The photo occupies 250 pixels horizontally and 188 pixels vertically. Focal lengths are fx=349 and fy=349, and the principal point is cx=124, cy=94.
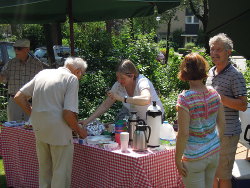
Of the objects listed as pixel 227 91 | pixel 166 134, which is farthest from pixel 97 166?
pixel 227 91

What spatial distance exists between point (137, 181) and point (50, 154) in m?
0.87

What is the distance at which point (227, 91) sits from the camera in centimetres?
295

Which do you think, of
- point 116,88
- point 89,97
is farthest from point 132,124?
point 89,97

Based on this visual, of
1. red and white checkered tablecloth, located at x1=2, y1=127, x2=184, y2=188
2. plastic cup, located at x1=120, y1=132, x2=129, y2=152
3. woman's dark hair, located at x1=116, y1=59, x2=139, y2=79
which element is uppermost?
woman's dark hair, located at x1=116, y1=59, x2=139, y2=79

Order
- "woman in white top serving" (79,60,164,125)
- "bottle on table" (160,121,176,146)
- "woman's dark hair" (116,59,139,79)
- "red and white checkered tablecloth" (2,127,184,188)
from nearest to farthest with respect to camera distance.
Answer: "red and white checkered tablecloth" (2,127,184,188) < "bottle on table" (160,121,176,146) < "woman in white top serving" (79,60,164,125) < "woman's dark hair" (116,59,139,79)

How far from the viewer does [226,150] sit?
306 cm

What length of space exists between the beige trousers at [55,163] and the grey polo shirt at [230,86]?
54.6 inches

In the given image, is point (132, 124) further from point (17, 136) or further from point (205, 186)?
point (17, 136)

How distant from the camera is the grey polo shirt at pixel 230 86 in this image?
290cm

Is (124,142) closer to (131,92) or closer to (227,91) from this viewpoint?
(131,92)

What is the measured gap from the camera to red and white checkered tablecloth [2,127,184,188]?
2859 mm

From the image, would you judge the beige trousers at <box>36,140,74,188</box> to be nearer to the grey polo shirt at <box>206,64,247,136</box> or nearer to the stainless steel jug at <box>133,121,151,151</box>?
the stainless steel jug at <box>133,121,151,151</box>

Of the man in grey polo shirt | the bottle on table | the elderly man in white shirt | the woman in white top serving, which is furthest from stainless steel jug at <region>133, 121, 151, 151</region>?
the man in grey polo shirt

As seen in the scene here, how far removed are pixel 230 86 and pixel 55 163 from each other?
5.47 ft
